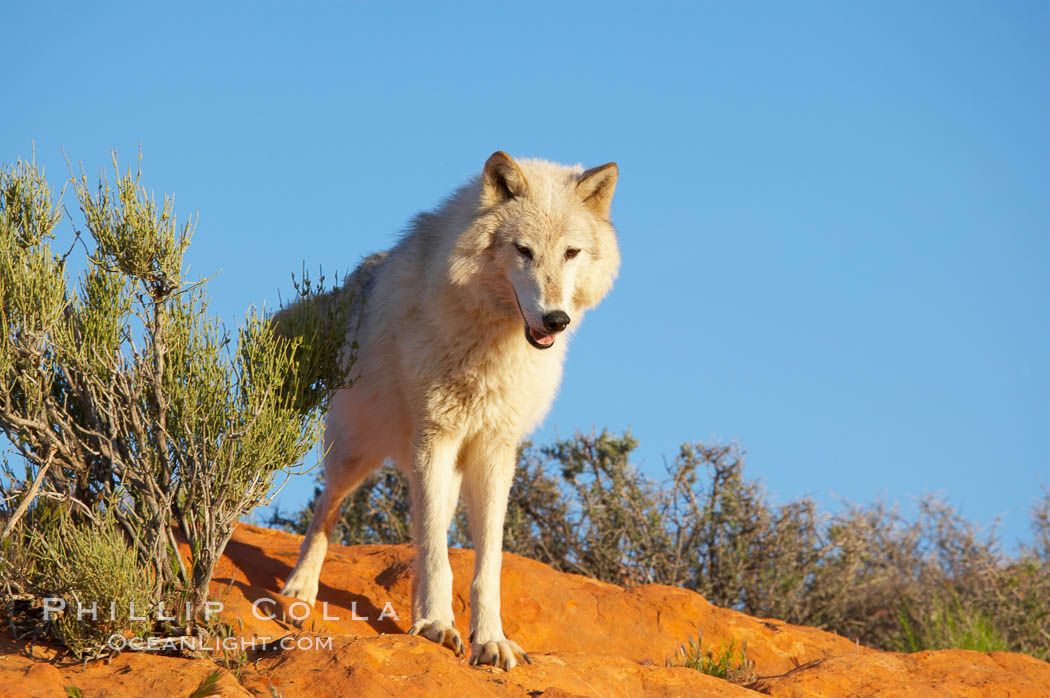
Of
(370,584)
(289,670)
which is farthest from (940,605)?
(289,670)

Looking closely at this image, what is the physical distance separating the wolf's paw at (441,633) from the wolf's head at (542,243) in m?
1.46

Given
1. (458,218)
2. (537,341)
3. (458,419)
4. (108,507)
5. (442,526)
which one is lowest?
(108,507)

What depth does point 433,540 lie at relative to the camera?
16.7ft

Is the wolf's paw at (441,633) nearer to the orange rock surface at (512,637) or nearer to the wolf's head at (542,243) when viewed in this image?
the orange rock surface at (512,637)

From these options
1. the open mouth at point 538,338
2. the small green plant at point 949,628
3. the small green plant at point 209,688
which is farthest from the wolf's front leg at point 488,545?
the small green plant at point 949,628

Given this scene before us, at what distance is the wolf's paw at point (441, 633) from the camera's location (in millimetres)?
4723

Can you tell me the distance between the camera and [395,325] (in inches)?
220

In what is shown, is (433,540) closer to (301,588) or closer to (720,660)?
(301,588)

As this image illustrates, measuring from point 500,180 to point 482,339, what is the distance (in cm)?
87

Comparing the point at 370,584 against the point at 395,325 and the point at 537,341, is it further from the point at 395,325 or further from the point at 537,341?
the point at 537,341

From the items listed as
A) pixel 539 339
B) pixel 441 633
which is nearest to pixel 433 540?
pixel 441 633

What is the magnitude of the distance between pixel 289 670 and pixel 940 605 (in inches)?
281

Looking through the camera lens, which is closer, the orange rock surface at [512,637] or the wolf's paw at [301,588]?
the orange rock surface at [512,637]

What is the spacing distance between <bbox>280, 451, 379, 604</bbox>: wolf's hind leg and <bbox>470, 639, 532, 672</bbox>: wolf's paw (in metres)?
1.73
